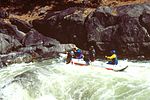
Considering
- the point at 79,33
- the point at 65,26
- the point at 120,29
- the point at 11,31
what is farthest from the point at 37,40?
the point at 120,29

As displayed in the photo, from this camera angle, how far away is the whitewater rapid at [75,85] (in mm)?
16234

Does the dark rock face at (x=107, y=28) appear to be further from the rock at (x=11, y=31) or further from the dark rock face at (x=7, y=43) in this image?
the dark rock face at (x=7, y=43)

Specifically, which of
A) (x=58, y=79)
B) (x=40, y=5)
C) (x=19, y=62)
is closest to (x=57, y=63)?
(x=19, y=62)

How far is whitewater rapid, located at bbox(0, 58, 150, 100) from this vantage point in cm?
1623

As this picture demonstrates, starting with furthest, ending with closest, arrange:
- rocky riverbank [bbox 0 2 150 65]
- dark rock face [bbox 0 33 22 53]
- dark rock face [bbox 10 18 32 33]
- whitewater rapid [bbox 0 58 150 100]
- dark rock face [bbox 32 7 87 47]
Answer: dark rock face [bbox 10 18 32 33]
dark rock face [bbox 32 7 87 47]
dark rock face [bbox 0 33 22 53]
rocky riverbank [bbox 0 2 150 65]
whitewater rapid [bbox 0 58 150 100]

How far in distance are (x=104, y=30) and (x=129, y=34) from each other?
175cm

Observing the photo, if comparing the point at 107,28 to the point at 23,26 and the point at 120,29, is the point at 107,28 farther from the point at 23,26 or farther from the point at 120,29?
the point at 23,26

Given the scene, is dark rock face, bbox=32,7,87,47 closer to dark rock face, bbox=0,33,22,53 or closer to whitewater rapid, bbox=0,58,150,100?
dark rock face, bbox=0,33,22,53

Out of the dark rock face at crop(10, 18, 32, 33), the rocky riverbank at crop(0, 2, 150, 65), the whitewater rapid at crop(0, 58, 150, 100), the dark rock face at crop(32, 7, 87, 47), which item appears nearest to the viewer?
the whitewater rapid at crop(0, 58, 150, 100)

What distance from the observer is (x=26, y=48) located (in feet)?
Result: 83.9

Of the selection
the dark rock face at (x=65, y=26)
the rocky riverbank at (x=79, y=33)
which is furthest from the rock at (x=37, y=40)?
the dark rock face at (x=65, y=26)

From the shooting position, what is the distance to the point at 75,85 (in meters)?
17.3

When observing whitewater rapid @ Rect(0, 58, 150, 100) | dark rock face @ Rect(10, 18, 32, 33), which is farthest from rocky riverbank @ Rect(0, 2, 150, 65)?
whitewater rapid @ Rect(0, 58, 150, 100)

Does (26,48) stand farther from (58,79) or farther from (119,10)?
(58,79)
